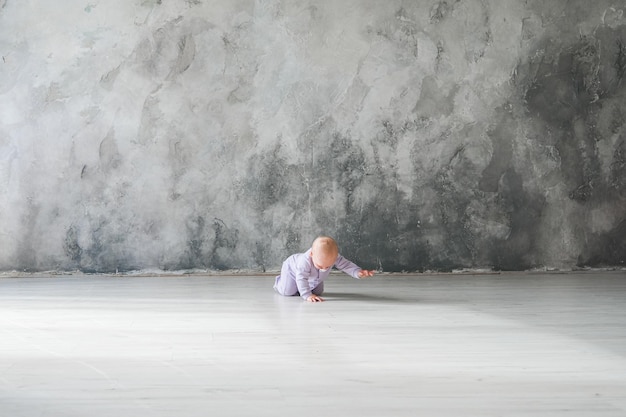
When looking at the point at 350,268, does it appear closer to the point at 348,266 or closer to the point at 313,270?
the point at 348,266

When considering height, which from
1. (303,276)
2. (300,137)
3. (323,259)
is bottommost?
(303,276)

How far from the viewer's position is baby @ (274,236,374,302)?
479 cm

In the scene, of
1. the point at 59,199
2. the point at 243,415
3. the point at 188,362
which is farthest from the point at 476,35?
the point at 243,415

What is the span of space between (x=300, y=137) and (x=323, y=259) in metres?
2.63

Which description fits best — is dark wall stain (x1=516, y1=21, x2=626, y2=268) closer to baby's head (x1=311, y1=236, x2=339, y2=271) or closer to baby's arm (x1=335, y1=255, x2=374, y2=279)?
baby's arm (x1=335, y1=255, x2=374, y2=279)

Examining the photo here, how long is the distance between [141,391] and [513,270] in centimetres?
548

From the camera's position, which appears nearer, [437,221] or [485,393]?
[485,393]

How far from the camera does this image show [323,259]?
4.80 metres

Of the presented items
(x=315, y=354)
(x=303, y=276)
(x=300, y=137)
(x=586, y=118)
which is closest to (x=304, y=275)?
(x=303, y=276)

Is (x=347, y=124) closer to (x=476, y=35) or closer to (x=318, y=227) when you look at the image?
(x=318, y=227)

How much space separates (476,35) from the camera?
24.1 ft

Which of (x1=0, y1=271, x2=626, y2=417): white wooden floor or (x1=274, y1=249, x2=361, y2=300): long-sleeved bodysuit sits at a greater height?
(x1=274, y1=249, x2=361, y2=300): long-sleeved bodysuit

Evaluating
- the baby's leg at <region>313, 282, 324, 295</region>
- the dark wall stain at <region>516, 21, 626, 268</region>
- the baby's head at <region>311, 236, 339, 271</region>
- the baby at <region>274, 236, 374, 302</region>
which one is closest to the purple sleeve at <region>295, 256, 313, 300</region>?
the baby at <region>274, 236, 374, 302</region>

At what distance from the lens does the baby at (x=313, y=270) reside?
189 inches
